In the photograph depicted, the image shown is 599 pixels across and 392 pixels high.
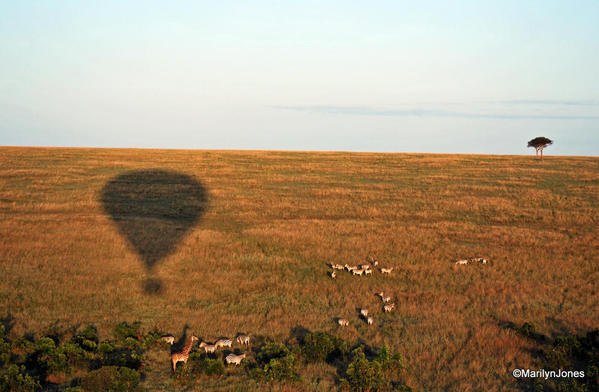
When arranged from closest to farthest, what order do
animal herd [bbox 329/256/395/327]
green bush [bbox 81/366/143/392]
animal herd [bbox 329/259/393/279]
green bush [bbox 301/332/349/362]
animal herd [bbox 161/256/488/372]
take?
1. green bush [bbox 81/366/143/392]
2. animal herd [bbox 161/256/488/372]
3. green bush [bbox 301/332/349/362]
4. animal herd [bbox 329/256/395/327]
5. animal herd [bbox 329/259/393/279]

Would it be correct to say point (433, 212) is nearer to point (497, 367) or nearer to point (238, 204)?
point (238, 204)

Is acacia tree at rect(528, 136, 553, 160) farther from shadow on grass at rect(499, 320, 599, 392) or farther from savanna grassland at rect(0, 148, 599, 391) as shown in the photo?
shadow on grass at rect(499, 320, 599, 392)

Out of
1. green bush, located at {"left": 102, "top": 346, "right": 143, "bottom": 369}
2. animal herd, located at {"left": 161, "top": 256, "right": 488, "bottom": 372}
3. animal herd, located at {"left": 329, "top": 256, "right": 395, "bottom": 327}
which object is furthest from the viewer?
animal herd, located at {"left": 329, "top": 256, "right": 395, "bottom": 327}

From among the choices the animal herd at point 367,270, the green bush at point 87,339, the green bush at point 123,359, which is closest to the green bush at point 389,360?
the animal herd at point 367,270

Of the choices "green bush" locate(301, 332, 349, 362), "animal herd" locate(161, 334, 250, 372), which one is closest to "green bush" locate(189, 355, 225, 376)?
"animal herd" locate(161, 334, 250, 372)

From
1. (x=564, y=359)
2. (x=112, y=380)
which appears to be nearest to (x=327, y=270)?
(x=564, y=359)

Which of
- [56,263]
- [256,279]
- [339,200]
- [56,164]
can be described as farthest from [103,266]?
[56,164]

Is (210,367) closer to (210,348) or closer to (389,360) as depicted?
(210,348)
